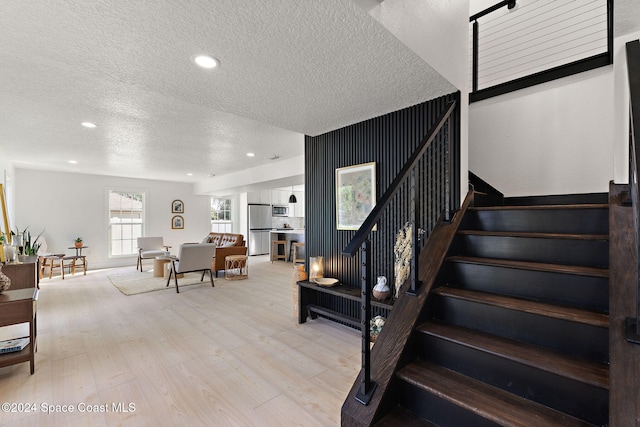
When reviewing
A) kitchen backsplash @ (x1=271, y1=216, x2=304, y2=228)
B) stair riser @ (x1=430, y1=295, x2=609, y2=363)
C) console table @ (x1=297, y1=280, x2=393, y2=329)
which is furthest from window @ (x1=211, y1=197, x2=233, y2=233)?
stair riser @ (x1=430, y1=295, x2=609, y2=363)

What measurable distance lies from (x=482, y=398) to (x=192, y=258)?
5.22m

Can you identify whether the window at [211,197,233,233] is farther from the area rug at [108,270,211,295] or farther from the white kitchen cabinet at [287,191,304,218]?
the area rug at [108,270,211,295]

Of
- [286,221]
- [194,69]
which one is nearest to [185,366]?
[194,69]

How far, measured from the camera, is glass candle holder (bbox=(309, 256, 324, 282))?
3.62m

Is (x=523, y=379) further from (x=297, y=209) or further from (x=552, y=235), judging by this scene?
(x=297, y=209)

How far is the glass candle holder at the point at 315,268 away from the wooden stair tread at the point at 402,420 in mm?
2201

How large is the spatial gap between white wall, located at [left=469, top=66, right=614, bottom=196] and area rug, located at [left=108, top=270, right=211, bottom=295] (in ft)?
17.9

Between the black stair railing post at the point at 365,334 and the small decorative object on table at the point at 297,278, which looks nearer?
the black stair railing post at the point at 365,334

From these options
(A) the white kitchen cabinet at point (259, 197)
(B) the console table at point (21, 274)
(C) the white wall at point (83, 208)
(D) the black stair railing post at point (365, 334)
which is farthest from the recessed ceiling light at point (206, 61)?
(A) the white kitchen cabinet at point (259, 197)

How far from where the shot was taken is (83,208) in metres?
7.41

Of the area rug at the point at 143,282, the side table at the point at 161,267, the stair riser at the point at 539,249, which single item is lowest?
the area rug at the point at 143,282

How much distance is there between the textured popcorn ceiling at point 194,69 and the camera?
1563mm

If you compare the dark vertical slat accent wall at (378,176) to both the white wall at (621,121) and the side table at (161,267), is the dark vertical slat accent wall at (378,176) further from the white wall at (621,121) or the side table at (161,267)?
the side table at (161,267)

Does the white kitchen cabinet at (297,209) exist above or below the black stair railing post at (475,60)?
below
